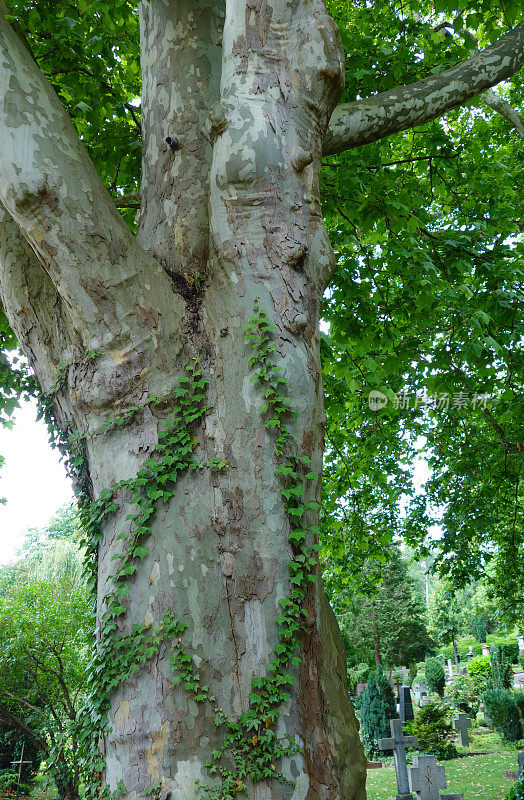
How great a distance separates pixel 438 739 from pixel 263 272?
54.6 ft

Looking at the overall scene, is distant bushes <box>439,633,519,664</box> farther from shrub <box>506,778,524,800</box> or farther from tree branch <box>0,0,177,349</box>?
tree branch <box>0,0,177,349</box>

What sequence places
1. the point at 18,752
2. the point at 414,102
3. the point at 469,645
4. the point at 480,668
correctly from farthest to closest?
the point at 469,645 → the point at 480,668 → the point at 18,752 → the point at 414,102

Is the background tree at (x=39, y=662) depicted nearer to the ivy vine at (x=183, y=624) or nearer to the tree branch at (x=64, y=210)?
the ivy vine at (x=183, y=624)

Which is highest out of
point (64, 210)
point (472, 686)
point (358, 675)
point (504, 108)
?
point (504, 108)

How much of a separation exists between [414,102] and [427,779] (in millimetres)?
9413

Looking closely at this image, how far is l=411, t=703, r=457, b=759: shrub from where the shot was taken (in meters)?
15.6

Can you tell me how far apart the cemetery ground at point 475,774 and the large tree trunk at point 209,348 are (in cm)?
1006

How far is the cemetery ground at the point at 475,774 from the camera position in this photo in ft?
37.0

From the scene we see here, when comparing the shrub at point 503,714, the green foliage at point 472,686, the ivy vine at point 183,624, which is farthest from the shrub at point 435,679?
the ivy vine at point 183,624

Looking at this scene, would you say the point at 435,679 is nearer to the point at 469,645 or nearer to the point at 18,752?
the point at 469,645

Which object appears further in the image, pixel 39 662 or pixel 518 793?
pixel 39 662

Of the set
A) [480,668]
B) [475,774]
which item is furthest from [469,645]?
[475,774]

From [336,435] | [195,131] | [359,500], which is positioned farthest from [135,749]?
[359,500]

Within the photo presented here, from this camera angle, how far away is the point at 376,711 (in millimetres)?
16688
